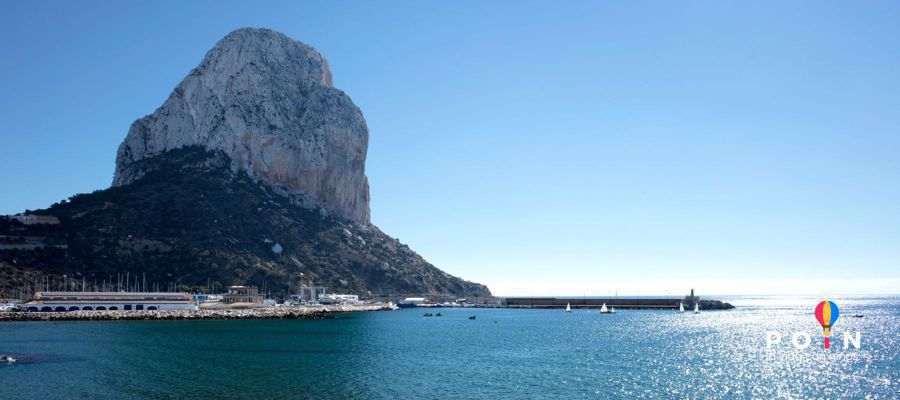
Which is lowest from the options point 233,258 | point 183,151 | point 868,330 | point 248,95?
point 868,330

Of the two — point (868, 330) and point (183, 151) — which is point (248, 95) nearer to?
point (183, 151)

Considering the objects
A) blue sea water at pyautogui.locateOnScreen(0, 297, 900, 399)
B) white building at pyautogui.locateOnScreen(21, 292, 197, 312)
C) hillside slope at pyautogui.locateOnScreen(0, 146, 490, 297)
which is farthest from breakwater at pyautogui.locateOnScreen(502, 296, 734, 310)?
white building at pyautogui.locateOnScreen(21, 292, 197, 312)

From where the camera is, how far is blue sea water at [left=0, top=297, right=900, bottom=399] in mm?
40312

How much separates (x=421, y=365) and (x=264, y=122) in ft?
411

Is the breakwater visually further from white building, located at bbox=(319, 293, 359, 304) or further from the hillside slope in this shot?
white building, located at bbox=(319, 293, 359, 304)

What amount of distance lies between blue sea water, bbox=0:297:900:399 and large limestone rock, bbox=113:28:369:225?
8616 centimetres

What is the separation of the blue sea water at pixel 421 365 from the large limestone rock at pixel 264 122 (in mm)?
86162

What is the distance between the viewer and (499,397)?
38625 millimetres

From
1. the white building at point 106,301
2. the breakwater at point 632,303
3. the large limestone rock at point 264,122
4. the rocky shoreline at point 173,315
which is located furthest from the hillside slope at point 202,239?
the breakwater at point 632,303

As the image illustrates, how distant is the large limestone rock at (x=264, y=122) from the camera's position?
166 m

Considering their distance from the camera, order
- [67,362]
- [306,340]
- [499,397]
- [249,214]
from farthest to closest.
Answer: [249,214] < [306,340] < [67,362] < [499,397]

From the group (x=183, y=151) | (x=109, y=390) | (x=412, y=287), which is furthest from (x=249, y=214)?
(x=109, y=390)

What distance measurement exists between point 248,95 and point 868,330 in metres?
139

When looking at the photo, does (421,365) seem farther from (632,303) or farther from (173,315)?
(632,303)
